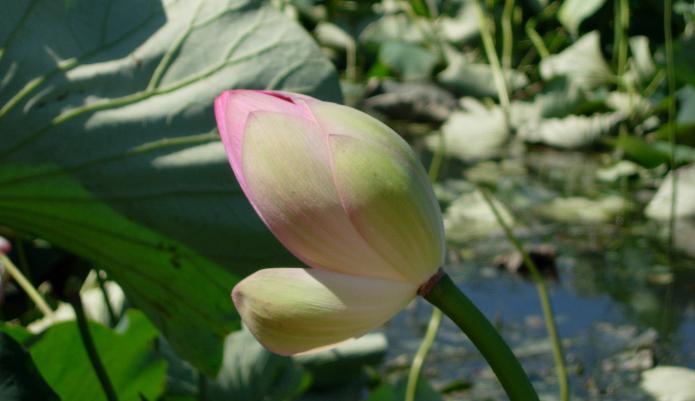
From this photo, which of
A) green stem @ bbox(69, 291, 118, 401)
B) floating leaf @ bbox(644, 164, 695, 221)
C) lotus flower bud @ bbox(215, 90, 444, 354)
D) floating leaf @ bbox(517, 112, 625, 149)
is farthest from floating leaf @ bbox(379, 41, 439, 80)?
lotus flower bud @ bbox(215, 90, 444, 354)

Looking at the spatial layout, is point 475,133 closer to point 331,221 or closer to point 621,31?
point 621,31

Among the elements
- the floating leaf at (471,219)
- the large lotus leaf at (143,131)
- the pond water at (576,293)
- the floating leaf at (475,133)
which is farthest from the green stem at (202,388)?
the floating leaf at (475,133)

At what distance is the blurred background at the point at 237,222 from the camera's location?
62cm

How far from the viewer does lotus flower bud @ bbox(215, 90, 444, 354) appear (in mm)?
307

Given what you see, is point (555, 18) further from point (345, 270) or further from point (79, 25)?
point (345, 270)

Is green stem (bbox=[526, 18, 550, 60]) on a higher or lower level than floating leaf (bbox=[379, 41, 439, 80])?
lower

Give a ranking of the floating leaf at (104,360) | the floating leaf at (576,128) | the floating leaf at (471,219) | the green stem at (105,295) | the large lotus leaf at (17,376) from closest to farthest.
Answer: the large lotus leaf at (17,376), the floating leaf at (104,360), the green stem at (105,295), the floating leaf at (471,219), the floating leaf at (576,128)

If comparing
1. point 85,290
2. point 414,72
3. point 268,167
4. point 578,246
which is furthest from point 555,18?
point 268,167

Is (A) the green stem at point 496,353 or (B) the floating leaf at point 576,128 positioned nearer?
(A) the green stem at point 496,353

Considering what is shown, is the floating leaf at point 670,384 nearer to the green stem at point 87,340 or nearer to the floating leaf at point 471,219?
the green stem at point 87,340

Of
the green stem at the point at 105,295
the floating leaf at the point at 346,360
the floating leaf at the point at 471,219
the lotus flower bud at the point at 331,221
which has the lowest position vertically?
the floating leaf at the point at 471,219

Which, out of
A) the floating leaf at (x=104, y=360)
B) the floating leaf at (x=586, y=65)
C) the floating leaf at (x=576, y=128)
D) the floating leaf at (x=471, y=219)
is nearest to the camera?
the floating leaf at (x=104, y=360)

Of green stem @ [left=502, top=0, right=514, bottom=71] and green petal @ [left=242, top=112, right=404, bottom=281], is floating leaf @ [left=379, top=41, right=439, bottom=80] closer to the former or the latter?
green stem @ [left=502, top=0, right=514, bottom=71]

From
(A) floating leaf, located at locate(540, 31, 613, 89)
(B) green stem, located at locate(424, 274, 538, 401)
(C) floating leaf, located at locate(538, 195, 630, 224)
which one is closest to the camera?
(B) green stem, located at locate(424, 274, 538, 401)
